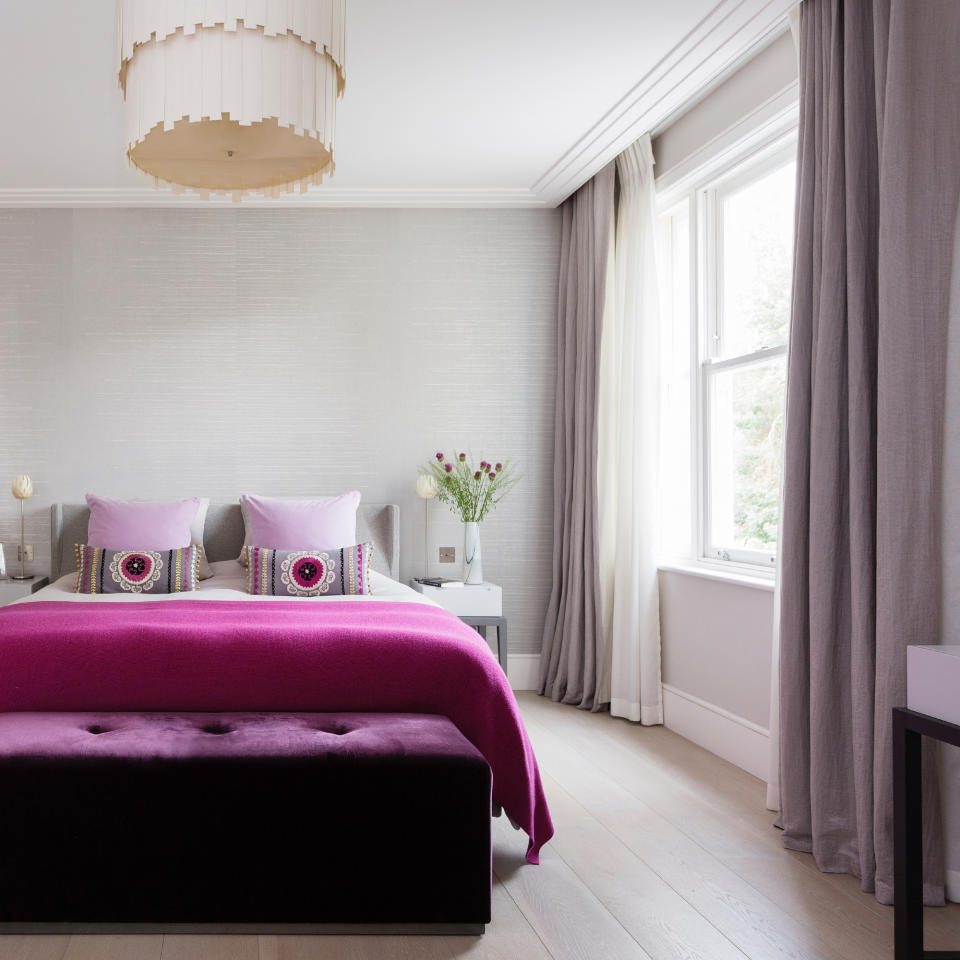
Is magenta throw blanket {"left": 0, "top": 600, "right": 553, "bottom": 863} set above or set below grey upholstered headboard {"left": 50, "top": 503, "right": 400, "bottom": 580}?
below

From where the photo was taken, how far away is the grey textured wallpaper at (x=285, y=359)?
477cm

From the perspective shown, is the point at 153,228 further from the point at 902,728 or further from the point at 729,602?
the point at 902,728

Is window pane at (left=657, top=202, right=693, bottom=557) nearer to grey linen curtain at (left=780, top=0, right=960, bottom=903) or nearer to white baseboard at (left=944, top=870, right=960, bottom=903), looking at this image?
grey linen curtain at (left=780, top=0, right=960, bottom=903)

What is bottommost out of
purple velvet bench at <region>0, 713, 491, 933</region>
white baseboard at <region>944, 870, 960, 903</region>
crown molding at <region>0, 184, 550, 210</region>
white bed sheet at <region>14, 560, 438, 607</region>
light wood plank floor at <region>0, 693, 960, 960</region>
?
light wood plank floor at <region>0, 693, 960, 960</region>

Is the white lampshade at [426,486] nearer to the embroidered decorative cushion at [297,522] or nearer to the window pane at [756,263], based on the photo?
the embroidered decorative cushion at [297,522]

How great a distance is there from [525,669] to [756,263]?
248 centimetres

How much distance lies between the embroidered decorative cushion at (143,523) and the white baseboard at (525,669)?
5.57 feet

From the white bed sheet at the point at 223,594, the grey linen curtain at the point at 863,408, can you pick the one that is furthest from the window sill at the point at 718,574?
the white bed sheet at the point at 223,594

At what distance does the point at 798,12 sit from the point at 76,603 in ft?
10.8

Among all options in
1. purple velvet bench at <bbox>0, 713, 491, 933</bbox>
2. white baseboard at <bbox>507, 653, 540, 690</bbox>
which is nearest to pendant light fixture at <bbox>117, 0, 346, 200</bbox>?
purple velvet bench at <bbox>0, 713, 491, 933</bbox>

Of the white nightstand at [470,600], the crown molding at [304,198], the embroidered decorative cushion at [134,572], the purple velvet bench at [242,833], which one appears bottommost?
the purple velvet bench at [242,833]

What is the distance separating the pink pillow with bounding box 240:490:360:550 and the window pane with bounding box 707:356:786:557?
173 centimetres

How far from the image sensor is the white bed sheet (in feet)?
12.0

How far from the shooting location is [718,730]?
3.71 meters
